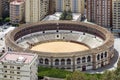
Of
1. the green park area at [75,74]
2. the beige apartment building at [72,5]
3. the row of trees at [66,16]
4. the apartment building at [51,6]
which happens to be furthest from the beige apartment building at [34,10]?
the green park area at [75,74]

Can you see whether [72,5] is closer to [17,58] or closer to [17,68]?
[17,58]

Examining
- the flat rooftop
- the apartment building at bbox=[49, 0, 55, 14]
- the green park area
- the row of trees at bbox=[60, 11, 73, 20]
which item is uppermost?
the apartment building at bbox=[49, 0, 55, 14]

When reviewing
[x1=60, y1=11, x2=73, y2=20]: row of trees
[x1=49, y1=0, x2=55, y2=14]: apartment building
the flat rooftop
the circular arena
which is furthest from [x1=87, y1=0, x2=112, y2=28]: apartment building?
the flat rooftop

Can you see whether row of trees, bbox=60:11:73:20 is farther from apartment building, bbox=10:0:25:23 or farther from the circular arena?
apartment building, bbox=10:0:25:23

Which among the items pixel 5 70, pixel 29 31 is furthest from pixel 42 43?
pixel 5 70

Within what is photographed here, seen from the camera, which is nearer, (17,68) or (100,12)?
(17,68)

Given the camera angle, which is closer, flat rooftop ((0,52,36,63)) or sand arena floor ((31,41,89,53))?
flat rooftop ((0,52,36,63))

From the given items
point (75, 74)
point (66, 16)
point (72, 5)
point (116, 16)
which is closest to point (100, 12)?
point (116, 16)
